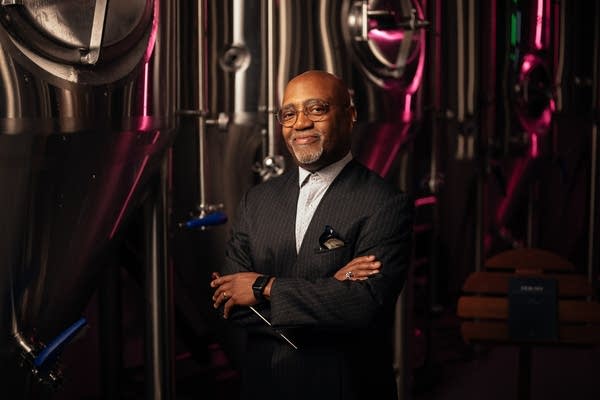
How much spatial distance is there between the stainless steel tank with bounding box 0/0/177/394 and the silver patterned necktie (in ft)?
1.73

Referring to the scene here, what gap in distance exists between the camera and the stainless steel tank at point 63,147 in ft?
6.77

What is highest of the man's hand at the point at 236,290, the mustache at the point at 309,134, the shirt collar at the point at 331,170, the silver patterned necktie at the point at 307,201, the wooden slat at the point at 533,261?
the mustache at the point at 309,134

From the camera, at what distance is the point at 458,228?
5703 mm

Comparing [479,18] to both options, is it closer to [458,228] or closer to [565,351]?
[458,228]

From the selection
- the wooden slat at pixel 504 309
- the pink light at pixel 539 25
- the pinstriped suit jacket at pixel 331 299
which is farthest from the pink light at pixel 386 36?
the pink light at pixel 539 25

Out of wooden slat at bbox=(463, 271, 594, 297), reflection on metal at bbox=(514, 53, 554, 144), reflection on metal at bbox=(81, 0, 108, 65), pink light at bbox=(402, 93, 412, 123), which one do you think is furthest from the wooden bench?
reflection on metal at bbox=(514, 53, 554, 144)

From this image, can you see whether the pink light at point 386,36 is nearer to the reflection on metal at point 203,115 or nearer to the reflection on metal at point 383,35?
the reflection on metal at point 383,35

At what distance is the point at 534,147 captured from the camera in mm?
5965

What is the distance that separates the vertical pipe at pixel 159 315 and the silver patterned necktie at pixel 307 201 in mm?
960

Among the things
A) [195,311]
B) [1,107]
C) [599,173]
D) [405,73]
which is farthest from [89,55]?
[599,173]

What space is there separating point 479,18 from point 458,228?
4.24ft

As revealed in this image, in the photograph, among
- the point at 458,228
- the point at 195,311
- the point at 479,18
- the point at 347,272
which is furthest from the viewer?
the point at 458,228

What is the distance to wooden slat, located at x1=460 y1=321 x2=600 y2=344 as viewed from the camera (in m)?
3.32

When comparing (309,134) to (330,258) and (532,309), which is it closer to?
(330,258)
